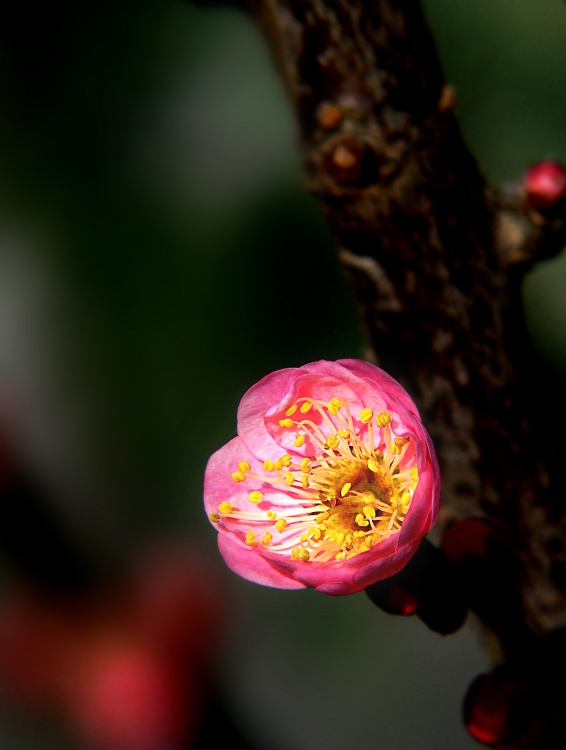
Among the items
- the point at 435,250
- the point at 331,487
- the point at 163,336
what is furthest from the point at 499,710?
the point at 163,336

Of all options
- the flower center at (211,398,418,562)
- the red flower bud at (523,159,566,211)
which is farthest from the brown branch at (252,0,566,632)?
the flower center at (211,398,418,562)

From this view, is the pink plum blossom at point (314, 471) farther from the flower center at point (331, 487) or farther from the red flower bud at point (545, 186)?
the red flower bud at point (545, 186)

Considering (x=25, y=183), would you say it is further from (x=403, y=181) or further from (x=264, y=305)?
(x=403, y=181)

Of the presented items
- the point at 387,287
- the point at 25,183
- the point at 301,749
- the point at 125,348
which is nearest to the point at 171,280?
the point at 125,348

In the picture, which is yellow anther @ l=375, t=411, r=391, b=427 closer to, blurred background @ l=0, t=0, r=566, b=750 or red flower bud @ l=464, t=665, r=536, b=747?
red flower bud @ l=464, t=665, r=536, b=747

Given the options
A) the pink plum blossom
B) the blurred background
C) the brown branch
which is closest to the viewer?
the pink plum blossom
